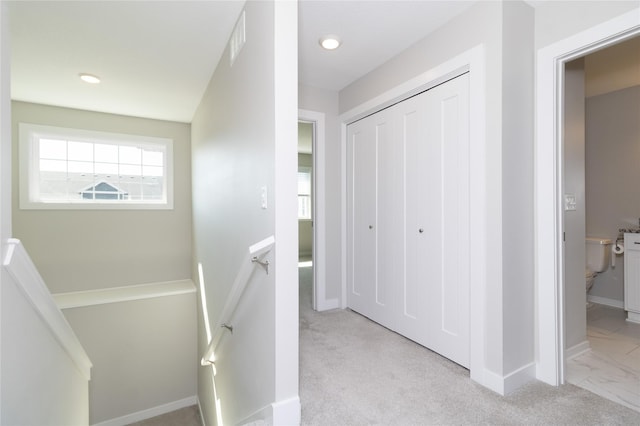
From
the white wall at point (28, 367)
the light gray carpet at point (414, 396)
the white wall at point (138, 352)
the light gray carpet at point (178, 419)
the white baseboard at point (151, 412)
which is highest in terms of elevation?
the white wall at point (28, 367)

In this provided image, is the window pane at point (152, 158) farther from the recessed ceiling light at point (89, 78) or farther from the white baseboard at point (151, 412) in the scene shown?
the white baseboard at point (151, 412)

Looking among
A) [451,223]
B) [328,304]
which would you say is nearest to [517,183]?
[451,223]

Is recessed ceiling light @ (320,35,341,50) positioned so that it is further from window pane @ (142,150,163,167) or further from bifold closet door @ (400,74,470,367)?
window pane @ (142,150,163,167)

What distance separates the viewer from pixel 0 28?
46.9 inches

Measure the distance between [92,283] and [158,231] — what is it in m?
0.93

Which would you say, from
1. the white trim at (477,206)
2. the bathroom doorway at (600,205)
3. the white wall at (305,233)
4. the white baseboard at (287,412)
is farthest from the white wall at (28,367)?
the white wall at (305,233)

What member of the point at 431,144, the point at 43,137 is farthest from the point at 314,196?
the point at 43,137

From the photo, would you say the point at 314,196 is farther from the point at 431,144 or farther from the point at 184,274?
the point at 184,274

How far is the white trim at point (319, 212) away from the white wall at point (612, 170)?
10.8 ft

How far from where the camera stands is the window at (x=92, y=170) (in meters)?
3.39

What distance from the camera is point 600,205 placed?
364 centimetres

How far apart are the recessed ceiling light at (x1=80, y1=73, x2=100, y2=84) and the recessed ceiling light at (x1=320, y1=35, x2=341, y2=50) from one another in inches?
82.0

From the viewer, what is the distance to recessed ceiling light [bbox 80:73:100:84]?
105 inches

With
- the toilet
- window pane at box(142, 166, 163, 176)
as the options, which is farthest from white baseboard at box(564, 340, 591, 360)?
window pane at box(142, 166, 163, 176)
